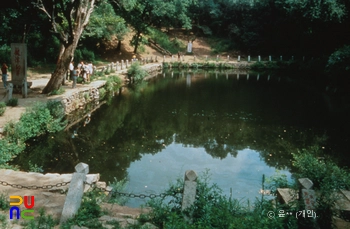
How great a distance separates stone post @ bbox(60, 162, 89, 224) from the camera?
5.97 m

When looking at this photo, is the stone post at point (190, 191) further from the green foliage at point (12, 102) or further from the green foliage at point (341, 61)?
the green foliage at point (341, 61)

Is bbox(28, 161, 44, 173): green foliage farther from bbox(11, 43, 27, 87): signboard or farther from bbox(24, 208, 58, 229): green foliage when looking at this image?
bbox(11, 43, 27, 87): signboard

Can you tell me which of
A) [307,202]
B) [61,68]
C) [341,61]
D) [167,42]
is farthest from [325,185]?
[167,42]

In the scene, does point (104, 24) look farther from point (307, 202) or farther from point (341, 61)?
point (307, 202)

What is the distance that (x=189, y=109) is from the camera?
19812 millimetres

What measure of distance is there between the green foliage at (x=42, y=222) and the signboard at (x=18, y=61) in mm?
12675

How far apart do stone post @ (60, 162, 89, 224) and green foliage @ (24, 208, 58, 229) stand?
199 millimetres

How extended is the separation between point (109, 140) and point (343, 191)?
938 cm

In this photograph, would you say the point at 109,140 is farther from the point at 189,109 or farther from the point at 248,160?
the point at 189,109

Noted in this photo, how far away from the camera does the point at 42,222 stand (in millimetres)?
5840

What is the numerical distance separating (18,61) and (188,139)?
30.3 ft

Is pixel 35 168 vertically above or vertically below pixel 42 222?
below

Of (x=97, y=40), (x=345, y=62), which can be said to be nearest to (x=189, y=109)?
(x=345, y=62)

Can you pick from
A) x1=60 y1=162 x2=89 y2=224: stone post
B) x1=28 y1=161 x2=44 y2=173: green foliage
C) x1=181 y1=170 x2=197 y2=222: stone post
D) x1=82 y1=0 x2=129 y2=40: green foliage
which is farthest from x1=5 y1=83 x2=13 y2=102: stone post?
x1=82 y1=0 x2=129 y2=40: green foliage
